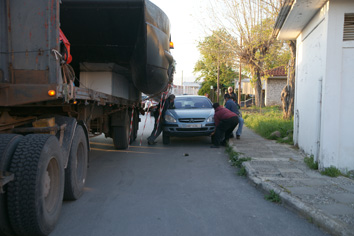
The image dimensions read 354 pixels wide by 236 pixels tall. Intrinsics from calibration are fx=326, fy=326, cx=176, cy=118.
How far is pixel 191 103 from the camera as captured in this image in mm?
11539

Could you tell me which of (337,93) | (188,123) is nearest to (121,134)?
(188,123)

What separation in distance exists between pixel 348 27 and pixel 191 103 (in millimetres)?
6267

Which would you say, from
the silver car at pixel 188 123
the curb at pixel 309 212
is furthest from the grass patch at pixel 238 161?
the silver car at pixel 188 123

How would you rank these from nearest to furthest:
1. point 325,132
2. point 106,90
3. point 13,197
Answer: point 13,197
point 325,132
point 106,90

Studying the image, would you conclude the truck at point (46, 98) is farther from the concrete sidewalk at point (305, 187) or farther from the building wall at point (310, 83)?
the building wall at point (310, 83)

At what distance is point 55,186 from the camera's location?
150 inches

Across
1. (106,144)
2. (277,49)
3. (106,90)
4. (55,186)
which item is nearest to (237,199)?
(55,186)

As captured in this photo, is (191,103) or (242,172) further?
(191,103)

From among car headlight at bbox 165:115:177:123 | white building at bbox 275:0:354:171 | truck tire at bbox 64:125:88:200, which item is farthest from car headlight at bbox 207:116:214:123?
truck tire at bbox 64:125:88:200

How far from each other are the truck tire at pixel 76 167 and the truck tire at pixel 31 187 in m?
0.88

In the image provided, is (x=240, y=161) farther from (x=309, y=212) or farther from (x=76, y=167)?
(x=76, y=167)

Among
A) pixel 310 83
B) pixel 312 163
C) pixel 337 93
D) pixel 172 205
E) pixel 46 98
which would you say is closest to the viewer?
pixel 46 98

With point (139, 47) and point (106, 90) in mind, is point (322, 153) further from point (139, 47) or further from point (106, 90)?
point (106, 90)

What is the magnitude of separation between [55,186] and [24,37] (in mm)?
1734
